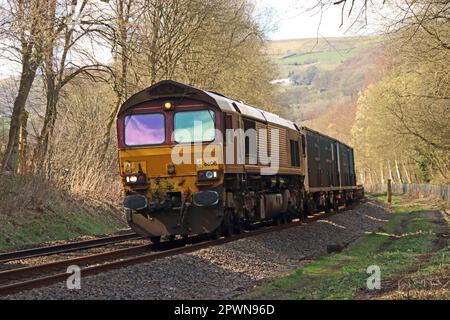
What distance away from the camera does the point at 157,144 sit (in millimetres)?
16125

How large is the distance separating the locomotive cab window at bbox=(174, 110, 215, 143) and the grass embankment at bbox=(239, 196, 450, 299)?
3.62 m

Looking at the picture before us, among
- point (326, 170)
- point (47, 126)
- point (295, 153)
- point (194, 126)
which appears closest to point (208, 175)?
point (194, 126)

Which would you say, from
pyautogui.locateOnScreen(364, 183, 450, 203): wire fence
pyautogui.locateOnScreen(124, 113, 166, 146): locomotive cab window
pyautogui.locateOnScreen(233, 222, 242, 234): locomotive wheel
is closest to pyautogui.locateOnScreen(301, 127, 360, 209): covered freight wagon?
pyautogui.locateOnScreen(364, 183, 450, 203): wire fence

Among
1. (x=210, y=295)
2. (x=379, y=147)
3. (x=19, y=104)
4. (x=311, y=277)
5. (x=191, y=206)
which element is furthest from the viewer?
(x=379, y=147)

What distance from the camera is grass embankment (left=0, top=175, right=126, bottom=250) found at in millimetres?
19016

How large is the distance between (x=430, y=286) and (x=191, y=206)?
282 inches

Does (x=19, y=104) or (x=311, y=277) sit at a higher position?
Answer: (x=19, y=104)

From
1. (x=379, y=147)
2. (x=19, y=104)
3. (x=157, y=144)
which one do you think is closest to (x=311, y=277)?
Result: (x=157, y=144)

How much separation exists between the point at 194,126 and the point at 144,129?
3.97 ft

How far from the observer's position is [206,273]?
40.0 ft

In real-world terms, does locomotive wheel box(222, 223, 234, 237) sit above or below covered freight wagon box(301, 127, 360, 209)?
below

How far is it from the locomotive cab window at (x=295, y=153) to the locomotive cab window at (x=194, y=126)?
745cm

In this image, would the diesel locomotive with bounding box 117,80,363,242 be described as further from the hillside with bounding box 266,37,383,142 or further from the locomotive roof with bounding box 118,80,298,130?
the hillside with bounding box 266,37,383,142

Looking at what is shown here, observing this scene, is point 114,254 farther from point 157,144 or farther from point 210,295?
point 210,295
